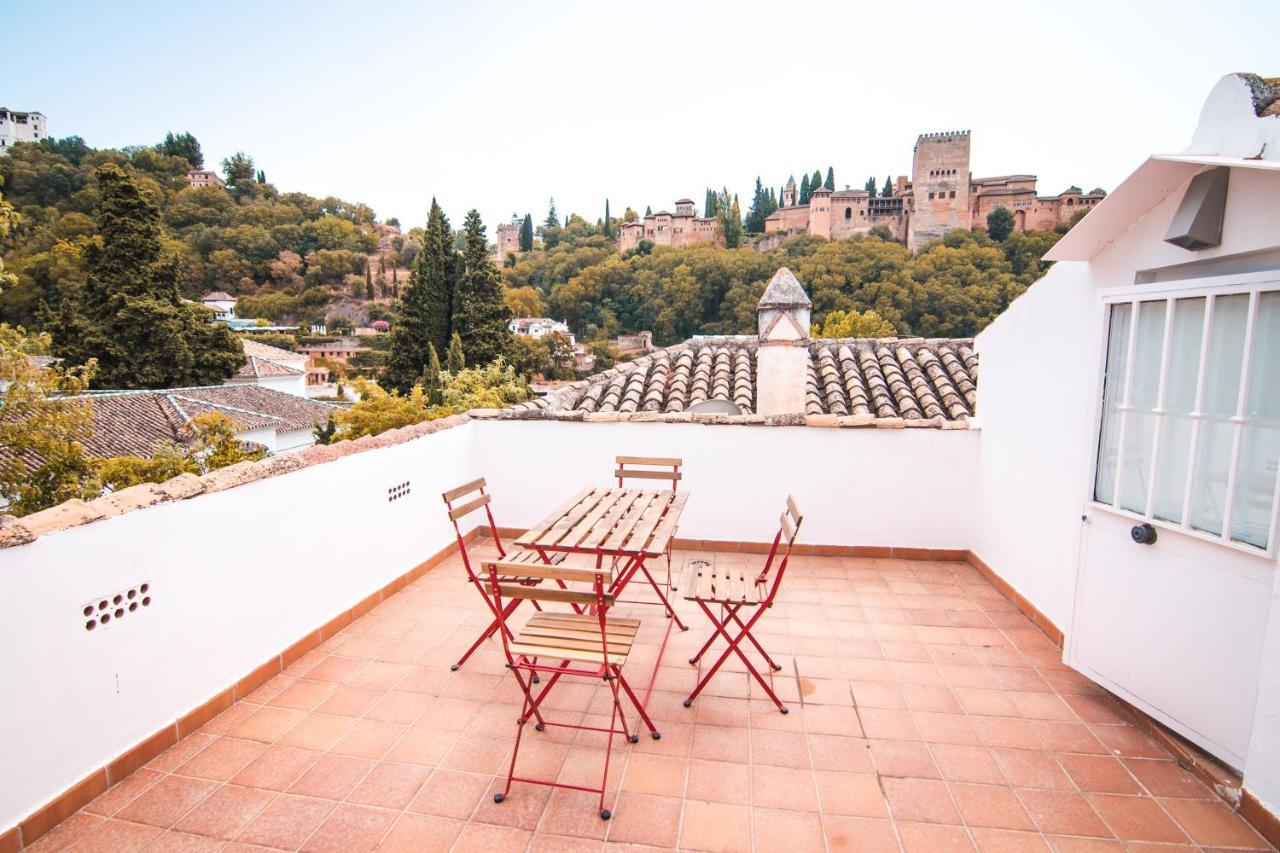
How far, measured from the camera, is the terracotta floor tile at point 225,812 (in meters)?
2.15

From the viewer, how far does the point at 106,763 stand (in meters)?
2.34

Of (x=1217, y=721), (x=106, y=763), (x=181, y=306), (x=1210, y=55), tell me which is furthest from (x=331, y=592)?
(x=181, y=306)

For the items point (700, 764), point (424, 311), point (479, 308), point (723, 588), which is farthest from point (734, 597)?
point (424, 311)

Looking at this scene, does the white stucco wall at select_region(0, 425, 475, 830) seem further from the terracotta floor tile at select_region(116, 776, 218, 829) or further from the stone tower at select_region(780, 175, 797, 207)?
the stone tower at select_region(780, 175, 797, 207)

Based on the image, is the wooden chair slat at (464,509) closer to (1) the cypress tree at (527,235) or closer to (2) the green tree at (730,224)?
(2) the green tree at (730,224)

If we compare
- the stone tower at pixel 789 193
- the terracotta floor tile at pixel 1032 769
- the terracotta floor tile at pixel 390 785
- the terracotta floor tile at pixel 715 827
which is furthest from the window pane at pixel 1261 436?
the stone tower at pixel 789 193

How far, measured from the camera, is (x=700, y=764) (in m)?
2.49

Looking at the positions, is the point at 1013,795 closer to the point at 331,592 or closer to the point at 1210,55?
the point at 331,592

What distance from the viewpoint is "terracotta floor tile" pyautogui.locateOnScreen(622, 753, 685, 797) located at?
2342mm

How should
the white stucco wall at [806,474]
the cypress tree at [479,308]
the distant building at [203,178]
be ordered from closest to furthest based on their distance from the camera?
the white stucco wall at [806,474]
the cypress tree at [479,308]
the distant building at [203,178]

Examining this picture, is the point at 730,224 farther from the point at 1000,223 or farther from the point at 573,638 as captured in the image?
the point at 573,638

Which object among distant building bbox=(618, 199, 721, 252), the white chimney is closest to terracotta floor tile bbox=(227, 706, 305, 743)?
the white chimney

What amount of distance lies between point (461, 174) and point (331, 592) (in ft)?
252

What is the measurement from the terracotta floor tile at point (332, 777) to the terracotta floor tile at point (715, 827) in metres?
1.29
